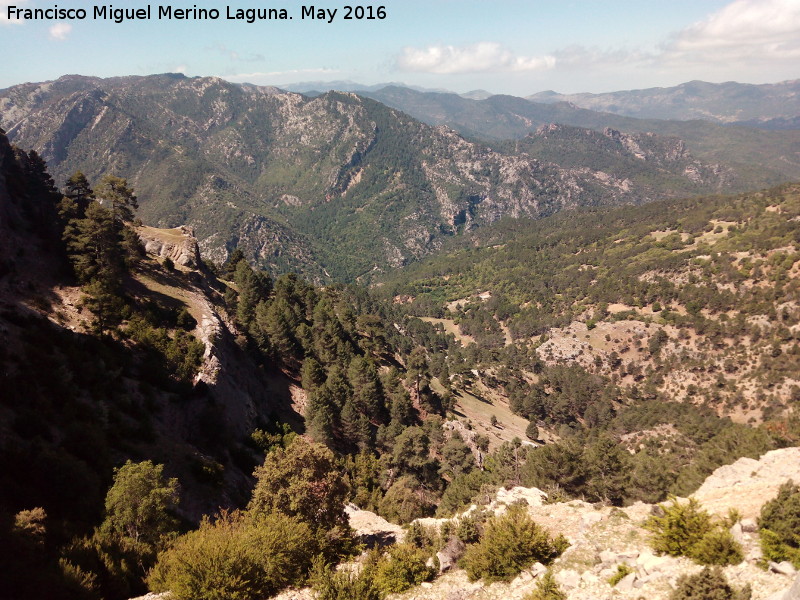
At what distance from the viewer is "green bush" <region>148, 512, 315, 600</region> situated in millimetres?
20344

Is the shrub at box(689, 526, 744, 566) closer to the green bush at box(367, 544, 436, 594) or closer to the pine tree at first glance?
the green bush at box(367, 544, 436, 594)

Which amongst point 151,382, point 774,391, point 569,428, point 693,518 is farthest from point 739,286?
point 151,382

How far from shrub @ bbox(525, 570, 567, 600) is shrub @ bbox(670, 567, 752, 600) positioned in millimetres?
4941

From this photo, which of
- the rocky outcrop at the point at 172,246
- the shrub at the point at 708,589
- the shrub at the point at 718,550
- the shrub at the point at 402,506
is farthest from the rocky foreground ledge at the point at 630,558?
the rocky outcrop at the point at 172,246

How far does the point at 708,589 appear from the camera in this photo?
51.5 feet

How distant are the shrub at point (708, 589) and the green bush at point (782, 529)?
289 cm

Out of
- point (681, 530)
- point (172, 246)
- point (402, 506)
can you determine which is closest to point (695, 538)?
point (681, 530)

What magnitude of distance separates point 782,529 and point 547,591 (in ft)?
35.1

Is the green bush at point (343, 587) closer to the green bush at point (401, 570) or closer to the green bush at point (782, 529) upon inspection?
the green bush at point (401, 570)

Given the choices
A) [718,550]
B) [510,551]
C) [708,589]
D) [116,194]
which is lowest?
[510,551]

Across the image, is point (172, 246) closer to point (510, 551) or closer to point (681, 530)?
point (510, 551)

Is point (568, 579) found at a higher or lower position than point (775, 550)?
lower

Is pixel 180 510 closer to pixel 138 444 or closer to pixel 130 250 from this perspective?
pixel 138 444

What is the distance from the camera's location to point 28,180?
220 feet
